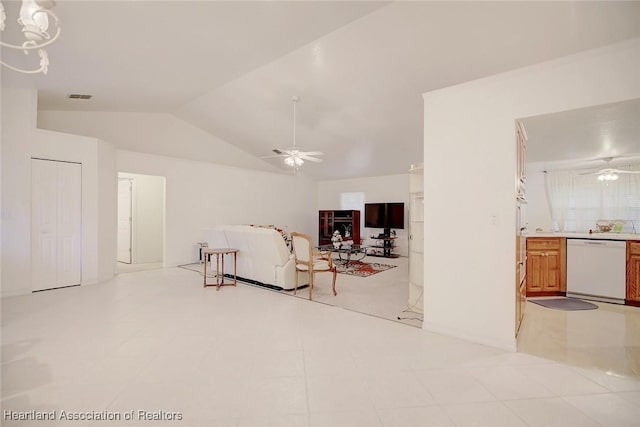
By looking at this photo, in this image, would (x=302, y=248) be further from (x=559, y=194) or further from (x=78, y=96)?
(x=559, y=194)

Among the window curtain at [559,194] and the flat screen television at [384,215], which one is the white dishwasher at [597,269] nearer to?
the window curtain at [559,194]

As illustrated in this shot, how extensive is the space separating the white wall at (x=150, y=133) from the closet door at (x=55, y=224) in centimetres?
139

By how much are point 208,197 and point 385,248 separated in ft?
16.5

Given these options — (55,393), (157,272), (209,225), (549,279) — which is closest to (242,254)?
(157,272)

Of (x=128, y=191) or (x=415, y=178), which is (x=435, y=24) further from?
(x=128, y=191)

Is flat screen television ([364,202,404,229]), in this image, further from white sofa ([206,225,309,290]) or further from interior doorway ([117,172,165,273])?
interior doorway ([117,172,165,273])

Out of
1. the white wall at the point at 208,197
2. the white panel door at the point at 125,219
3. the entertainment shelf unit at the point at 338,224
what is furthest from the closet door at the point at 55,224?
the entertainment shelf unit at the point at 338,224

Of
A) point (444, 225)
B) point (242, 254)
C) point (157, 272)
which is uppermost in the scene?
point (444, 225)

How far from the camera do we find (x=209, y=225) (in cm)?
725

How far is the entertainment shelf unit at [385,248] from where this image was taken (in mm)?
8091

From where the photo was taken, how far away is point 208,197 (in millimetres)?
7234

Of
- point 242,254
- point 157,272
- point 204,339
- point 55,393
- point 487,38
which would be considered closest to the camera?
point 55,393

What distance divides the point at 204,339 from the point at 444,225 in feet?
8.51

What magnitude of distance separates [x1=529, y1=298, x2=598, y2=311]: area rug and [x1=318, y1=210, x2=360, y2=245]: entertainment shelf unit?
204 inches
